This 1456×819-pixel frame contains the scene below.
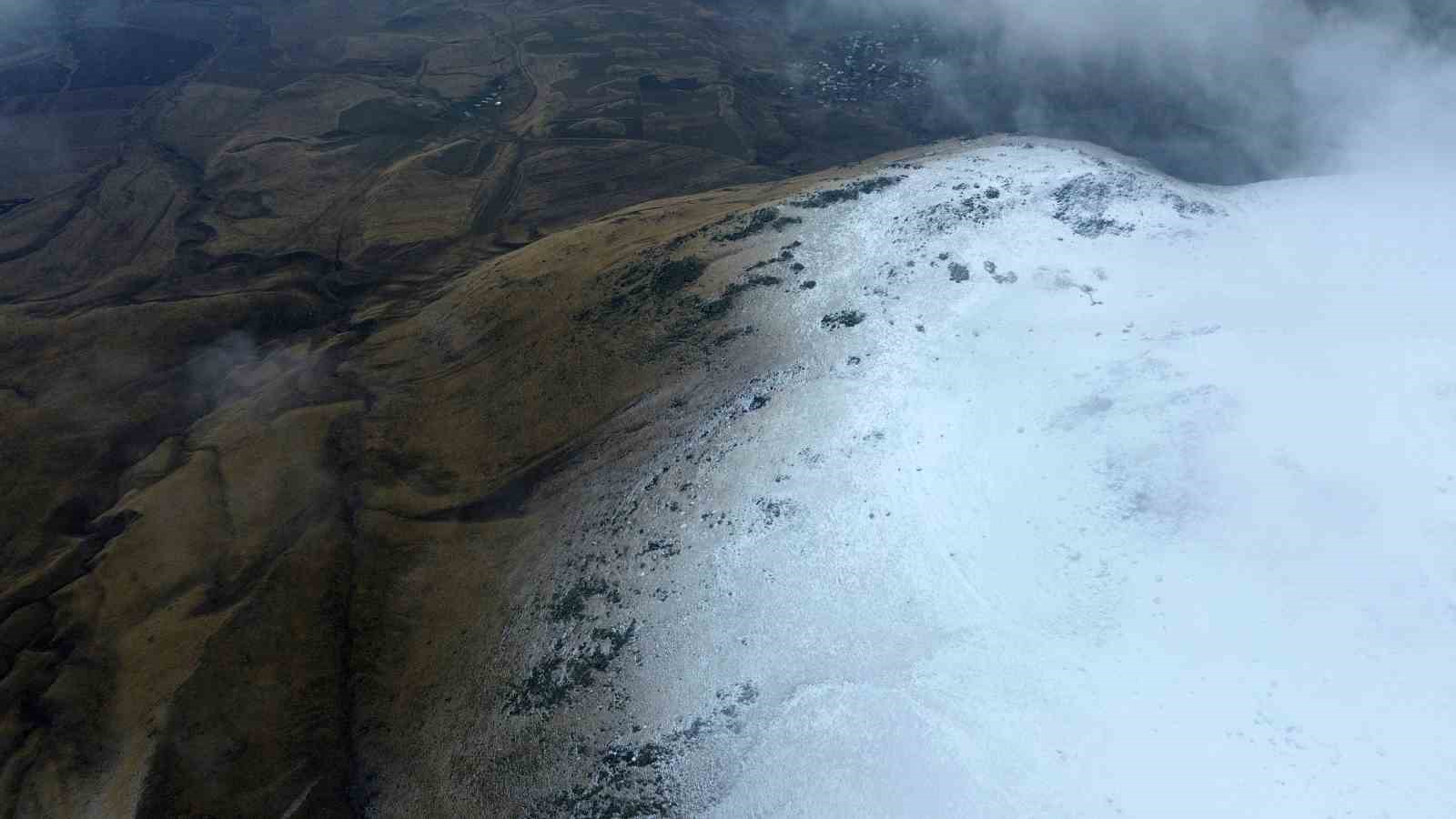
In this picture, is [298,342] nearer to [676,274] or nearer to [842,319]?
[676,274]

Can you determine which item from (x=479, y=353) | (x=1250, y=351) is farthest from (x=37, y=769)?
(x=1250, y=351)

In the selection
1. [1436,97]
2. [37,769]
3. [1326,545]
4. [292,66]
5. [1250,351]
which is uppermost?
[292,66]

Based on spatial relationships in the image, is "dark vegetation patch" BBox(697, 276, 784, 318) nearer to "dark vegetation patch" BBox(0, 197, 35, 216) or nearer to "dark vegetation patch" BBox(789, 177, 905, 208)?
"dark vegetation patch" BBox(789, 177, 905, 208)

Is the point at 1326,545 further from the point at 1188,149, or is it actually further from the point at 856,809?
the point at 1188,149

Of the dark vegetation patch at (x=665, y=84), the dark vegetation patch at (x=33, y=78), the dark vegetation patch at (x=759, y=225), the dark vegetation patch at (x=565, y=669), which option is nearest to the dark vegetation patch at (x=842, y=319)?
the dark vegetation patch at (x=759, y=225)

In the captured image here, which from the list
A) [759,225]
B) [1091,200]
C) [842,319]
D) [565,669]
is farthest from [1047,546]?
[759,225]

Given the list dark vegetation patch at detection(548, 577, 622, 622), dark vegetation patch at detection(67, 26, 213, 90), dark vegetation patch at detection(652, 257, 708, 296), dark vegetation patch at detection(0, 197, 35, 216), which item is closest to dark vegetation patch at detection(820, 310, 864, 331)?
dark vegetation patch at detection(652, 257, 708, 296)

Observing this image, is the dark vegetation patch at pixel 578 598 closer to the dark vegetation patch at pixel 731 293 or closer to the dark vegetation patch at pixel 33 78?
the dark vegetation patch at pixel 731 293
